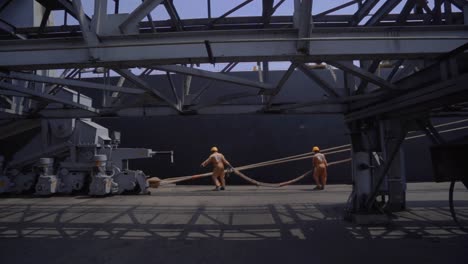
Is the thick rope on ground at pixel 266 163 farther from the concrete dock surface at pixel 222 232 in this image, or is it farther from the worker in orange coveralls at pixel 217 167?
the concrete dock surface at pixel 222 232

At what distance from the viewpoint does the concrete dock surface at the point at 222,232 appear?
4469 mm

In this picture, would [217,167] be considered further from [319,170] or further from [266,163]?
[319,170]

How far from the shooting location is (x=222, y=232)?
569 centimetres

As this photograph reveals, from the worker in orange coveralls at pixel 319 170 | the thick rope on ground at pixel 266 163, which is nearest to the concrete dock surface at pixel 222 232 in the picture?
the worker in orange coveralls at pixel 319 170

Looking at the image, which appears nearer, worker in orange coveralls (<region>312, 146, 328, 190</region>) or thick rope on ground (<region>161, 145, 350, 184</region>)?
worker in orange coveralls (<region>312, 146, 328, 190</region>)

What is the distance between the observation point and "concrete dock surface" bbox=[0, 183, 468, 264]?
14.7 feet

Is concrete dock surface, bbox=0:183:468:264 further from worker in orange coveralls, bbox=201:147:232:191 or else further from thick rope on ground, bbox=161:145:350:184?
thick rope on ground, bbox=161:145:350:184

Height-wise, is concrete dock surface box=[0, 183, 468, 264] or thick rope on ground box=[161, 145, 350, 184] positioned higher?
thick rope on ground box=[161, 145, 350, 184]

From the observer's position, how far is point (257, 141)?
12742 millimetres

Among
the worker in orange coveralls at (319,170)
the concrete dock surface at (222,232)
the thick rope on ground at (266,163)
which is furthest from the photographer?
the thick rope on ground at (266,163)

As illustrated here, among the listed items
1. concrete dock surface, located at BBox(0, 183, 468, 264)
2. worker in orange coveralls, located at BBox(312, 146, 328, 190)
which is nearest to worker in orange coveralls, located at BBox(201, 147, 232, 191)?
concrete dock surface, located at BBox(0, 183, 468, 264)

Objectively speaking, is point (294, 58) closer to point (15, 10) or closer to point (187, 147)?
point (15, 10)

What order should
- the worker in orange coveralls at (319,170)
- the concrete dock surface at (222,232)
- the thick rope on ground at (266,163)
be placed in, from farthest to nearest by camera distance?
the thick rope on ground at (266,163)
the worker in orange coveralls at (319,170)
the concrete dock surface at (222,232)

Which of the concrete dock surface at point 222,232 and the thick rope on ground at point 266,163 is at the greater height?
the thick rope on ground at point 266,163
